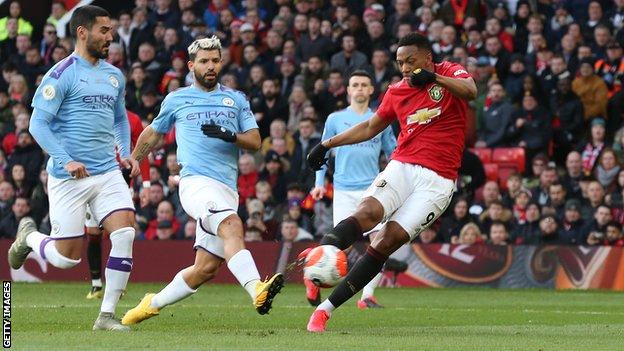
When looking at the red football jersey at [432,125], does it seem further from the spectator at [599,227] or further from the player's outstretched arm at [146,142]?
the spectator at [599,227]

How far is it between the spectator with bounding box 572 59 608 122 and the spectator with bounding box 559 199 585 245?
8.51ft

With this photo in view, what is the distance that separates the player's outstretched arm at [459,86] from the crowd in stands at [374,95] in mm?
9331

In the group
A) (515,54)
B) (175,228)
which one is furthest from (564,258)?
(175,228)

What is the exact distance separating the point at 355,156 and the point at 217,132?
16.3 ft

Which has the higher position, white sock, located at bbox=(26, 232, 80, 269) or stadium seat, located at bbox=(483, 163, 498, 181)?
white sock, located at bbox=(26, 232, 80, 269)

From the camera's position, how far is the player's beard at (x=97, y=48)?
11.6 metres

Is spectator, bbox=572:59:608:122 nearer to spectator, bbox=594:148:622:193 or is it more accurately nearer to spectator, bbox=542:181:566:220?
spectator, bbox=594:148:622:193

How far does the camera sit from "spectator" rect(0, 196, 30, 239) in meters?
21.7

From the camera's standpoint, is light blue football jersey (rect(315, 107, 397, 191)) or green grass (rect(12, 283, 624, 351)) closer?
green grass (rect(12, 283, 624, 351))

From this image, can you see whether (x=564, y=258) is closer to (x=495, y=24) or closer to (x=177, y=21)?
(x=495, y=24)

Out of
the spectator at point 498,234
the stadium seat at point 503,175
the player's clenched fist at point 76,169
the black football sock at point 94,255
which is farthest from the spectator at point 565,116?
the player's clenched fist at point 76,169

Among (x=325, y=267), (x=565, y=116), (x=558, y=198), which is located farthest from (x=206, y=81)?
(x=565, y=116)

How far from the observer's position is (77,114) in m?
11.5

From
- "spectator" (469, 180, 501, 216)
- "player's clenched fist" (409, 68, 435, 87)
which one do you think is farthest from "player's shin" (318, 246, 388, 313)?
"spectator" (469, 180, 501, 216)
